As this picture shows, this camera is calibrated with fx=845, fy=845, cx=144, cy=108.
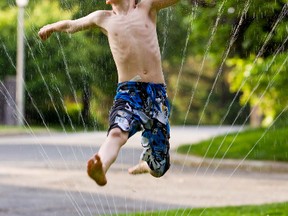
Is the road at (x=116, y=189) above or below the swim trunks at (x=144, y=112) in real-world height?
below

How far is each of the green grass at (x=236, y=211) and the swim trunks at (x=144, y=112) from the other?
10.1ft

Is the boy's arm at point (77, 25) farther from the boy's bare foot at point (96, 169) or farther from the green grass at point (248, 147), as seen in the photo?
the green grass at point (248, 147)

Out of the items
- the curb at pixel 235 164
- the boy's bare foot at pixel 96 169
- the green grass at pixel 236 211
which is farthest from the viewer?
the curb at pixel 235 164

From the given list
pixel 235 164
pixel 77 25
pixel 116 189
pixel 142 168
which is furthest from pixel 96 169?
pixel 235 164

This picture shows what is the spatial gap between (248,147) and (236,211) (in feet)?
26.8

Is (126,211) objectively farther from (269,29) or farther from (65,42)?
(65,42)

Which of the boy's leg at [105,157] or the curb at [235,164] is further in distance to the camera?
the curb at [235,164]

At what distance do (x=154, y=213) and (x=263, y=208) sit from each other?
3.50ft

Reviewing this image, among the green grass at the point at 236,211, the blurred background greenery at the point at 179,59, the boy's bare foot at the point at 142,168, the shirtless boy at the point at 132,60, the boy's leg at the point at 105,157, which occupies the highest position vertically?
the shirtless boy at the point at 132,60

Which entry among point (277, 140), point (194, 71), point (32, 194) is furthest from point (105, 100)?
point (32, 194)

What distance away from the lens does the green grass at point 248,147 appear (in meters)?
15.0

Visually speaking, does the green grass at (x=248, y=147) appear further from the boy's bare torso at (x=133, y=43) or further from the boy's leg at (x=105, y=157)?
the boy's leg at (x=105, y=157)

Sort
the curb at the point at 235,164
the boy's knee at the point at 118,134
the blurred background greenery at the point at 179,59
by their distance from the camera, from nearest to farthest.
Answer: the boy's knee at the point at 118,134 < the blurred background greenery at the point at 179,59 < the curb at the point at 235,164

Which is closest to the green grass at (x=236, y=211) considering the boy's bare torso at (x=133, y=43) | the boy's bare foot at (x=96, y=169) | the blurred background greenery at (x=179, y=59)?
the blurred background greenery at (x=179, y=59)
